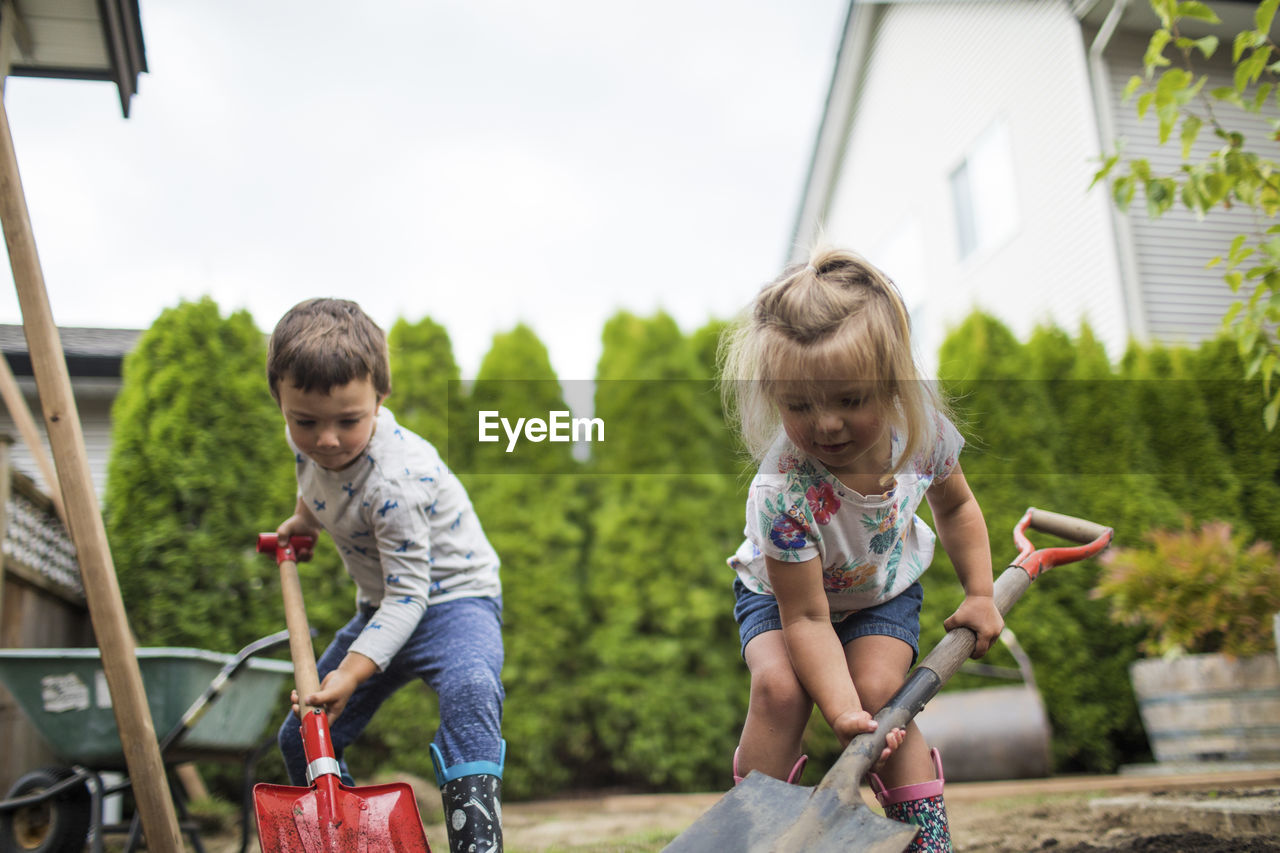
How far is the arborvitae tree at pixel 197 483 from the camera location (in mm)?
4176

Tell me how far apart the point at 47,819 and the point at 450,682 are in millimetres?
1617

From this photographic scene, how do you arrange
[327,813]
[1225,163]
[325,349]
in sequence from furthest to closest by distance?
1. [1225,163]
2. [325,349]
3. [327,813]

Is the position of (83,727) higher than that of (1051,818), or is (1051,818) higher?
(83,727)

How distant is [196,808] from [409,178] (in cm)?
705

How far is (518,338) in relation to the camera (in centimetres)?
509

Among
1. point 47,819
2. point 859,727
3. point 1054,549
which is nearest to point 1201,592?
point 1054,549

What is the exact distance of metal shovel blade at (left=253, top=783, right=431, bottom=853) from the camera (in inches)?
63.5

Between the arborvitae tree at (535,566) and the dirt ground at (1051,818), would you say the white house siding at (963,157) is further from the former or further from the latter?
the dirt ground at (1051,818)

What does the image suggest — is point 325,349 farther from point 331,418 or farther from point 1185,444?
point 1185,444

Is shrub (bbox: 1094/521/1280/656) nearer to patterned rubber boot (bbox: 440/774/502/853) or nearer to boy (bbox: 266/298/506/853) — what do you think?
boy (bbox: 266/298/506/853)

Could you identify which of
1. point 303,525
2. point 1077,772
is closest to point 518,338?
point 303,525

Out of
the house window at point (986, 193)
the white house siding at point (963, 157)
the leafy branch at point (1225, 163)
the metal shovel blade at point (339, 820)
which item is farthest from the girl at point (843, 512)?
the house window at point (986, 193)

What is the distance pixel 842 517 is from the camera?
1694 mm

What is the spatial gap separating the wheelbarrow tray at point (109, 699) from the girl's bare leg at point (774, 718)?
1716 mm
